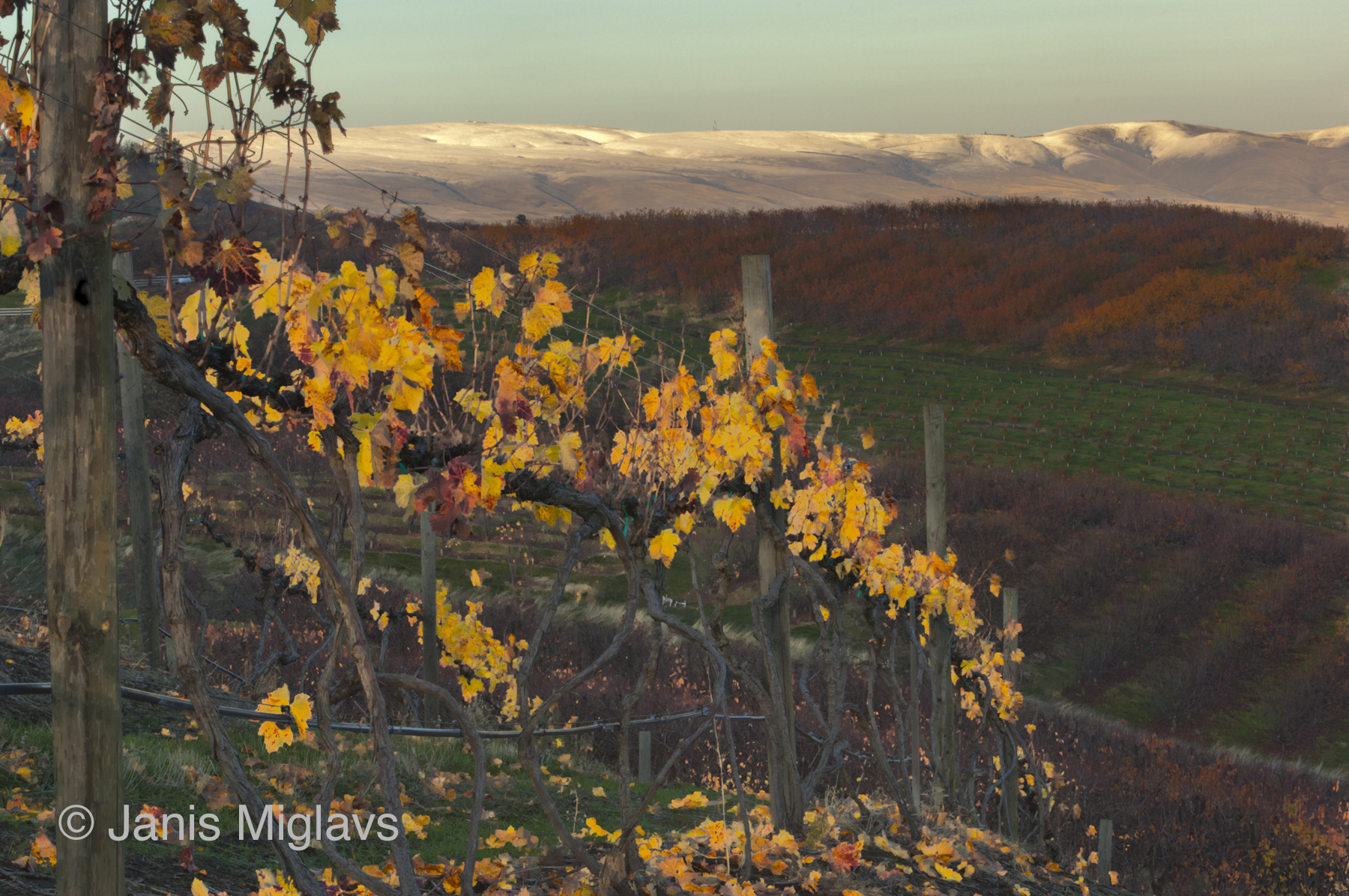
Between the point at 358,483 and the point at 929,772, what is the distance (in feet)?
26.7

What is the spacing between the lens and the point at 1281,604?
642 inches

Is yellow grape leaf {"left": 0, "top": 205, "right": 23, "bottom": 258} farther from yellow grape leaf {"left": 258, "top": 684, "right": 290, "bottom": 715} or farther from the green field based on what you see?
the green field

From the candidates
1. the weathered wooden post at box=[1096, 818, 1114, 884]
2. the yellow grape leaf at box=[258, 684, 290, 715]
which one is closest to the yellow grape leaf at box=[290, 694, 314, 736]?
the yellow grape leaf at box=[258, 684, 290, 715]

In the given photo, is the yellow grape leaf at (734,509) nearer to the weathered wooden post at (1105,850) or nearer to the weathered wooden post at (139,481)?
the weathered wooden post at (139,481)

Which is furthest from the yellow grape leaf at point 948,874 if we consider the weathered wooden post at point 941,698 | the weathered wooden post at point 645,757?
the weathered wooden post at point 645,757

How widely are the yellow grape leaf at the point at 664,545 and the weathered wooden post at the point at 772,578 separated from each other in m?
0.65

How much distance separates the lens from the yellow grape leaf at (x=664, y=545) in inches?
170

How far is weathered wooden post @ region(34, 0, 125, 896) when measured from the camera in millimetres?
2127

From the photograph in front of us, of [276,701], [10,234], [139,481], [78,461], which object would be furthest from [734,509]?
[139,481]

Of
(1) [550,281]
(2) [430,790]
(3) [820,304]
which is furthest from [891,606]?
(3) [820,304]

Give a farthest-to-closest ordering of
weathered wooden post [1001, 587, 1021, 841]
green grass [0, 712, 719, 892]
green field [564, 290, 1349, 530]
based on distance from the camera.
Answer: green field [564, 290, 1349, 530] → weathered wooden post [1001, 587, 1021, 841] → green grass [0, 712, 719, 892]

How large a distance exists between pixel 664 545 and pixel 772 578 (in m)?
0.82

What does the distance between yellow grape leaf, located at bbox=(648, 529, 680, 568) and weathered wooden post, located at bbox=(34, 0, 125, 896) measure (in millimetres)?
2446

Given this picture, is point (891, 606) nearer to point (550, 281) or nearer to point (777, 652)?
point (777, 652)
